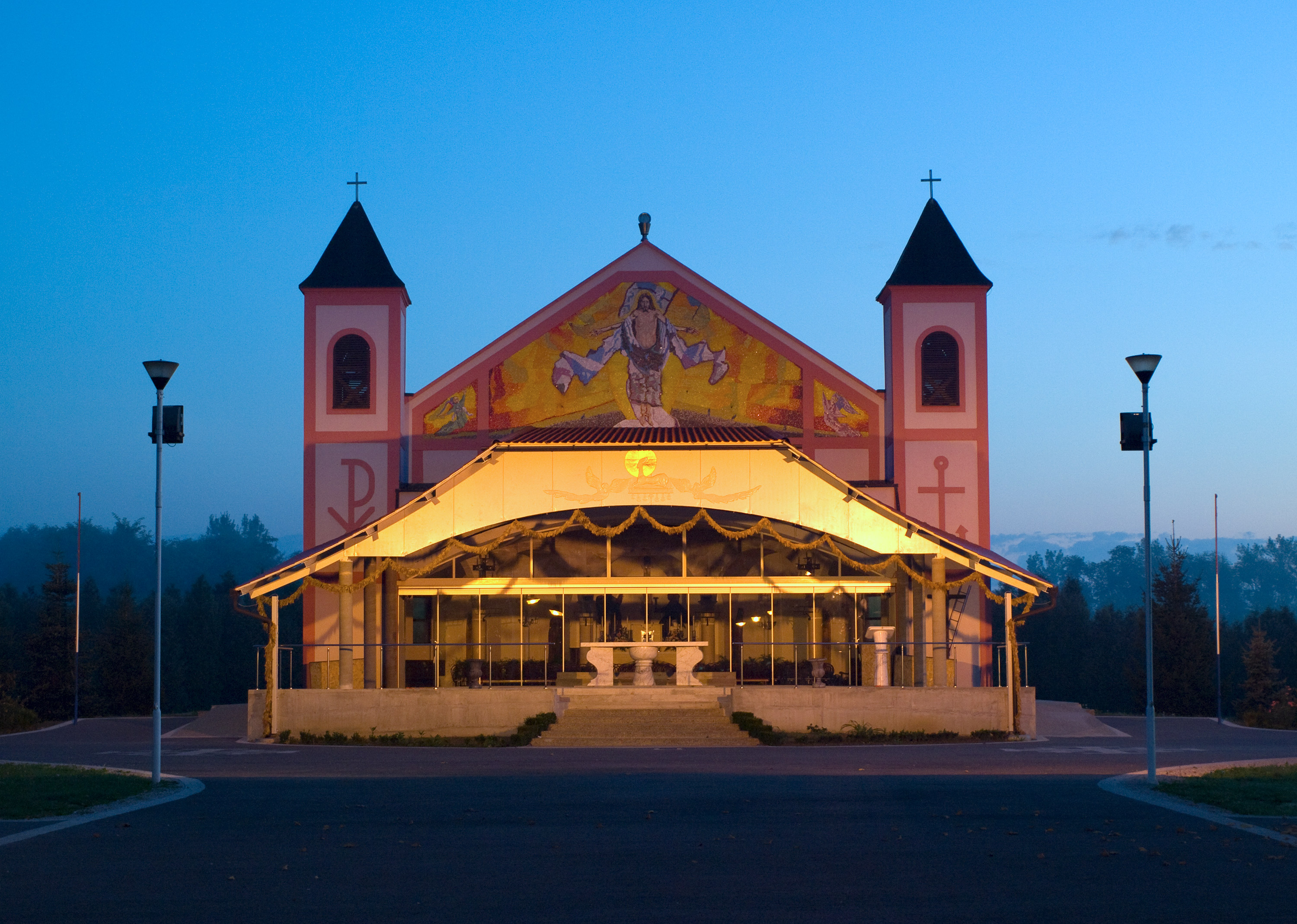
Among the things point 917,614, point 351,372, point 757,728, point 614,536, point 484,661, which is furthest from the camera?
point 351,372

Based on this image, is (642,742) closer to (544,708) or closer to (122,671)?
(544,708)

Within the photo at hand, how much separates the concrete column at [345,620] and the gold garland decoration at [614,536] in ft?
0.59

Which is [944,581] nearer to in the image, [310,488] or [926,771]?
[926,771]

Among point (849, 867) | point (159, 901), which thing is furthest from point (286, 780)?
point (849, 867)

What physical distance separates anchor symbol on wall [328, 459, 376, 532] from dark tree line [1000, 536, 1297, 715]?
79.9ft

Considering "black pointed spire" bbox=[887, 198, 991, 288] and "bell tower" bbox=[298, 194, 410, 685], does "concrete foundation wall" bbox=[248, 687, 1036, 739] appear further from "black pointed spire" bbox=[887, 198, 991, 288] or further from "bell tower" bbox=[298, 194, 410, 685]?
"black pointed spire" bbox=[887, 198, 991, 288]

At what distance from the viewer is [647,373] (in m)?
38.6

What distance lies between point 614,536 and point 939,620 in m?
8.25

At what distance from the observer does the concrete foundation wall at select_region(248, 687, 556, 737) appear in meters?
29.7

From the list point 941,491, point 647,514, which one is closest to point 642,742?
point 647,514

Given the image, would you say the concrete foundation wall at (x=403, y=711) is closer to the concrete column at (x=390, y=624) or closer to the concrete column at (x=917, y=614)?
the concrete column at (x=390, y=624)

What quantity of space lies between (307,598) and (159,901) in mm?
27621

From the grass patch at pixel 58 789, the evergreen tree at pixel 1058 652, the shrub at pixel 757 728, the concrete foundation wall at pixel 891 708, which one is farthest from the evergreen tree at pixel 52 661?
the evergreen tree at pixel 1058 652

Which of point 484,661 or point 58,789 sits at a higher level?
point 484,661
